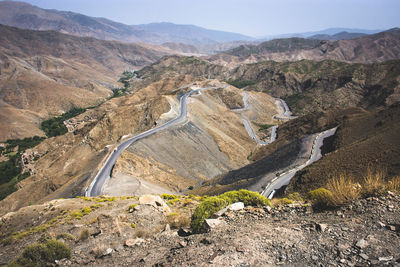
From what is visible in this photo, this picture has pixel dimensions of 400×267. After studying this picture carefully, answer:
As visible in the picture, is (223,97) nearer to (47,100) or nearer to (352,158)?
(352,158)

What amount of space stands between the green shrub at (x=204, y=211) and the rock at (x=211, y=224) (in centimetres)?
41

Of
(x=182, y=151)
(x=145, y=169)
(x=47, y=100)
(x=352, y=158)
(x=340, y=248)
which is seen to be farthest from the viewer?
(x=47, y=100)

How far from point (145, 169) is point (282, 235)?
89.9 feet

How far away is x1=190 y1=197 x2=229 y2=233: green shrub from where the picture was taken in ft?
28.7

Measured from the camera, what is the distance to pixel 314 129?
52.8m

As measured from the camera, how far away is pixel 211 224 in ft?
26.5

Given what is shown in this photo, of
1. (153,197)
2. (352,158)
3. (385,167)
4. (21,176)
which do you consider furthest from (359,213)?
(21,176)

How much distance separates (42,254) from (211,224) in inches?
230

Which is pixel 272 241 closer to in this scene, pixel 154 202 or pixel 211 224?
pixel 211 224

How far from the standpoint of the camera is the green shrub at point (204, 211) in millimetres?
8745

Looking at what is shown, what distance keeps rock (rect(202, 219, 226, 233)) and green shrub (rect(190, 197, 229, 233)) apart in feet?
1.36

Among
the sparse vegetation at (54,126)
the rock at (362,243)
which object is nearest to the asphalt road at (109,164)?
the rock at (362,243)

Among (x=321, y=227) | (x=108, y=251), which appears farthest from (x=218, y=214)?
(x=108, y=251)

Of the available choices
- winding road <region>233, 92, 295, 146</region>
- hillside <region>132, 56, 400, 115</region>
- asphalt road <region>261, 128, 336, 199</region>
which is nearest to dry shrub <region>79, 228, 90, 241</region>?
asphalt road <region>261, 128, 336, 199</region>
